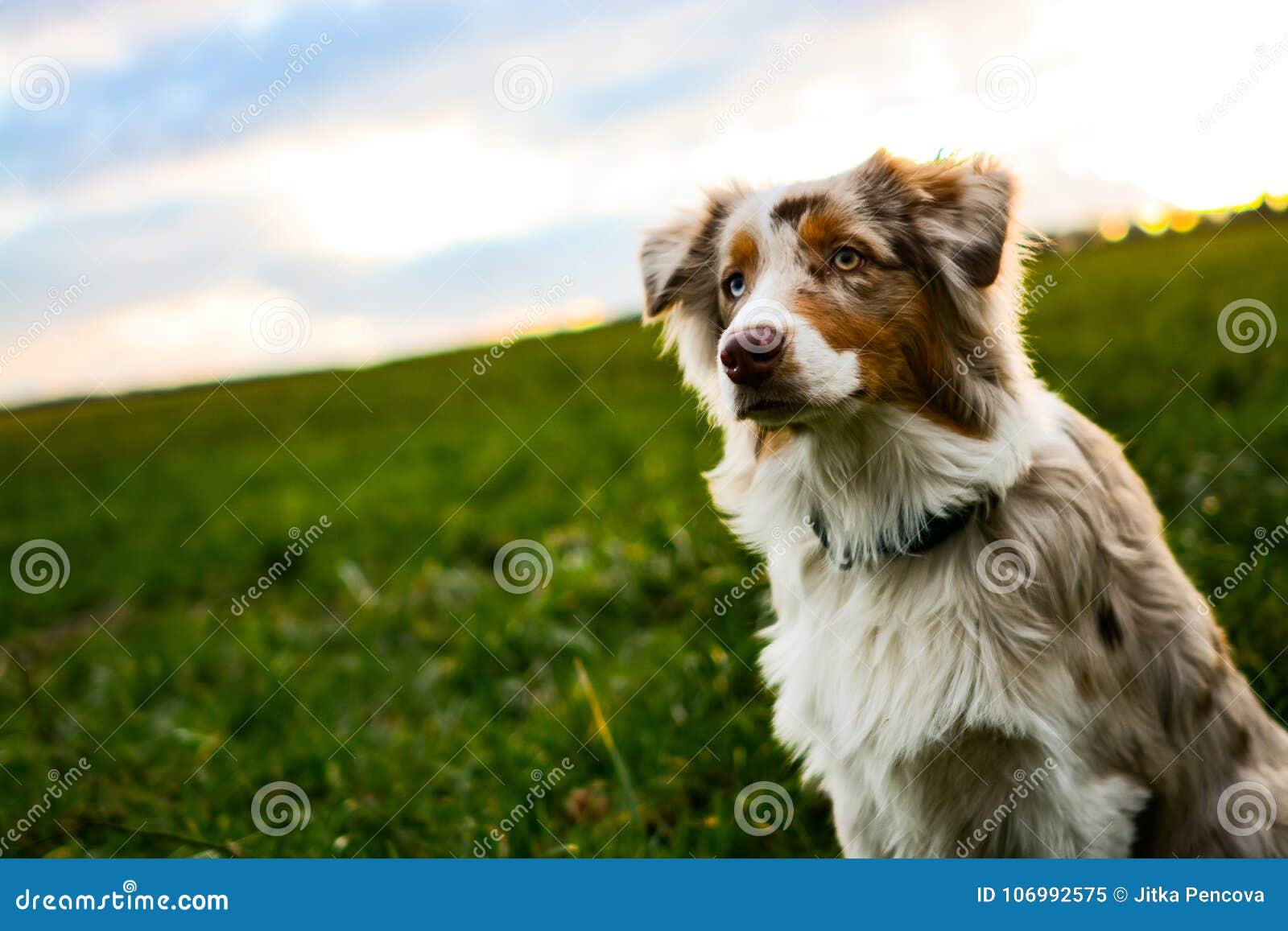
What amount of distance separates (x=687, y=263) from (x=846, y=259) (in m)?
0.63

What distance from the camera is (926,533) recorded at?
2.62 m

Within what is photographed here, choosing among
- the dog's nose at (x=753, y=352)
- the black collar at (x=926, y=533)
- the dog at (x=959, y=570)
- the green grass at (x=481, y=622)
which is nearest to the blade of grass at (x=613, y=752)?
the green grass at (x=481, y=622)

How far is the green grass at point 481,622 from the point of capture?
3627 millimetres

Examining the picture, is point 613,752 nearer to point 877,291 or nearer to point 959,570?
point 959,570

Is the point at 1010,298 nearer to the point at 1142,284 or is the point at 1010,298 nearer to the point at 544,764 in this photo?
the point at 544,764

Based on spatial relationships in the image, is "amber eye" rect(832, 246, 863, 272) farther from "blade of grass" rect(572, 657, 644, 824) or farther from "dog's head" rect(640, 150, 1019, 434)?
"blade of grass" rect(572, 657, 644, 824)

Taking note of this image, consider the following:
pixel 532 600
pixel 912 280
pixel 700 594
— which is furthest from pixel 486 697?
pixel 912 280

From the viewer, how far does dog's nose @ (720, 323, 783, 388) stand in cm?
234

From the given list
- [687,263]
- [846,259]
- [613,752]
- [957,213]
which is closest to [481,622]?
[613,752]

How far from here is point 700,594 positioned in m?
4.42

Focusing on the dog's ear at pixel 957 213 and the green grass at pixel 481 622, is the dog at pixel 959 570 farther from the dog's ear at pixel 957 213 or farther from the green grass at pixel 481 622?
the green grass at pixel 481 622

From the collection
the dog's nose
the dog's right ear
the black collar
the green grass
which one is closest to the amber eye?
the dog's nose

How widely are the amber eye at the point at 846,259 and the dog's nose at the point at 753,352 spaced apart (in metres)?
0.39

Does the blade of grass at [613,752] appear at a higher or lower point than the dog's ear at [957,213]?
lower
